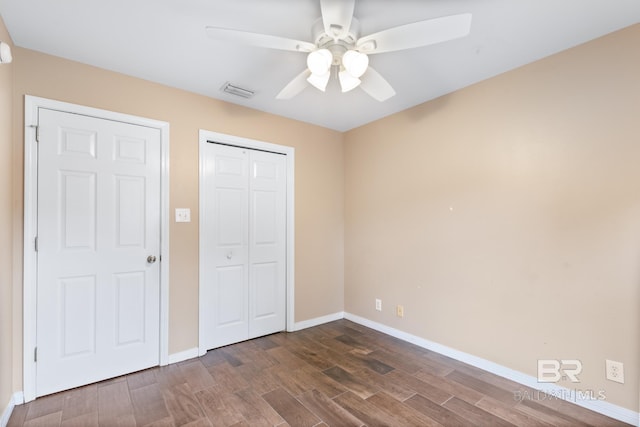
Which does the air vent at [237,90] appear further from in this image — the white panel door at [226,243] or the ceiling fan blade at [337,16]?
the ceiling fan blade at [337,16]

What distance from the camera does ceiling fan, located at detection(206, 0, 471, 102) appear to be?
1390mm

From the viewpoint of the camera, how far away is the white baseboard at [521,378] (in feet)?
6.04

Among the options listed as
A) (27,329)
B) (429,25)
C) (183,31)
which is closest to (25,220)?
(27,329)

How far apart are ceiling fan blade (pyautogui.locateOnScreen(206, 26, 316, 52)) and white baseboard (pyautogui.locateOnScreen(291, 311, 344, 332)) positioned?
9.18ft

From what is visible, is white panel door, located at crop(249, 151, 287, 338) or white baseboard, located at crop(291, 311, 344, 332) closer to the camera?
white panel door, located at crop(249, 151, 287, 338)

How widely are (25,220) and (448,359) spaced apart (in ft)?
11.3

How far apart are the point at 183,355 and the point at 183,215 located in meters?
1.24

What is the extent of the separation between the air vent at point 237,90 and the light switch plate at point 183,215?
44.2 inches

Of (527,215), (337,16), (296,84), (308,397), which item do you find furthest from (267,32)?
(308,397)

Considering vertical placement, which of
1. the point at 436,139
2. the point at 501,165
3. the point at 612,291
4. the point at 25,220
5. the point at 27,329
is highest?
the point at 436,139

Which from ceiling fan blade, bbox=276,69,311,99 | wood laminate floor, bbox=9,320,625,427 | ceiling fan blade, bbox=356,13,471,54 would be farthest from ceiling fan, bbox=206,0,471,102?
wood laminate floor, bbox=9,320,625,427

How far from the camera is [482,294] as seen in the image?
2.50m

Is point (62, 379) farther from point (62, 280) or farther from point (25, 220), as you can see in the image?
point (25, 220)

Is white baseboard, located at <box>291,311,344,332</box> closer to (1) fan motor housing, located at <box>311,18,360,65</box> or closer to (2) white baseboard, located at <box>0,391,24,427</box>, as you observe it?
(2) white baseboard, located at <box>0,391,24,427</box>
